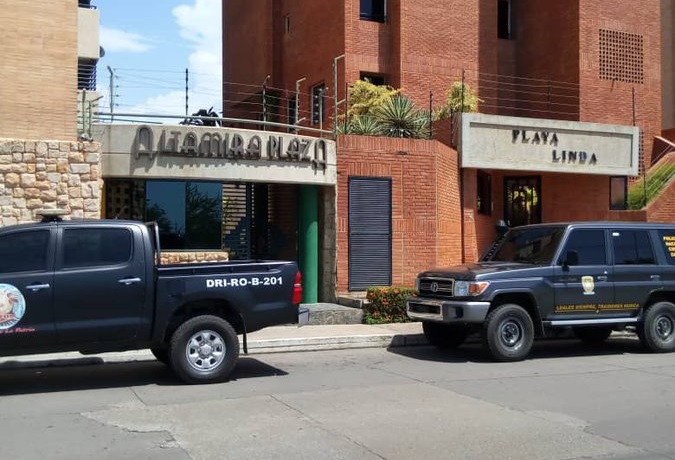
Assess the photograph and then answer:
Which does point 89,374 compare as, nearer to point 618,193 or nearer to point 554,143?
point 554,143

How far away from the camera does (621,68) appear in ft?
82.3

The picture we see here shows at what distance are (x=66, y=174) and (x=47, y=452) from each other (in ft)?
28.1

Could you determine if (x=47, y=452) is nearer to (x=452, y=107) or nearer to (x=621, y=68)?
(x=452, y=107)

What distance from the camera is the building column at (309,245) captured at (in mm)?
16016

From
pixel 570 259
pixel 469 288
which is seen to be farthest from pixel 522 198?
pixel 469 288

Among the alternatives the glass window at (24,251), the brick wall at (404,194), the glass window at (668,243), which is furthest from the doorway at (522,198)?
the glass window at (24,251)

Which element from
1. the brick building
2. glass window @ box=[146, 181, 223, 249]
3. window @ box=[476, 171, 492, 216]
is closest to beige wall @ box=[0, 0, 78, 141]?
glass window @ box=[146, 181, 223, 249]

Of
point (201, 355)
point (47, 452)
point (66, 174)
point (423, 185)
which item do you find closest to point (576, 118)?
point (423, 185)

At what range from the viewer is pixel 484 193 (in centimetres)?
2047

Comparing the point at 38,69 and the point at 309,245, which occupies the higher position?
the point at 38,69

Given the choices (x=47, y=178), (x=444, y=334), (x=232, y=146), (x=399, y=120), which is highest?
(x=399, y=120)

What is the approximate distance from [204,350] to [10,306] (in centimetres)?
232

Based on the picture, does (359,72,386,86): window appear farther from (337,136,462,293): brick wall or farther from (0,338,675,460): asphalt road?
(0,338,675,460): asphalt road

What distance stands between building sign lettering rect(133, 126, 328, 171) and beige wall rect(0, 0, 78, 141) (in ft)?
4.92
